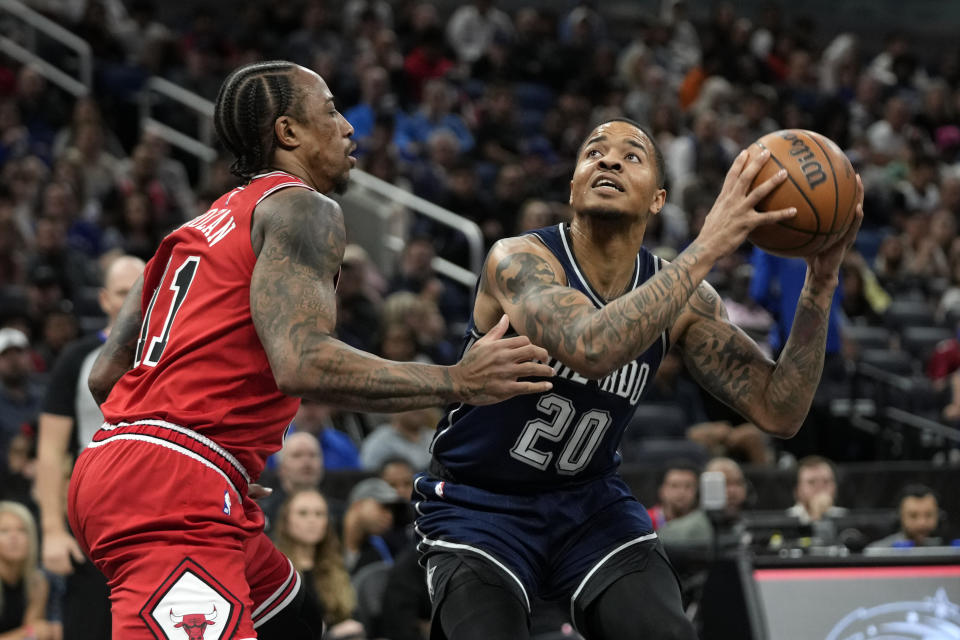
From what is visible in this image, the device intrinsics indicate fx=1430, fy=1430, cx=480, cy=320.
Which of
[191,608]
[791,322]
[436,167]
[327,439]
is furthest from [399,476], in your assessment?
[436,167]

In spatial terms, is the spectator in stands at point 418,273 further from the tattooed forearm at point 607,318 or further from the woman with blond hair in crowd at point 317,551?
the tattooed forearm at point 607,318

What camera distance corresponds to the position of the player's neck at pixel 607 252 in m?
→ 4.29

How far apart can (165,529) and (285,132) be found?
43.2 inches

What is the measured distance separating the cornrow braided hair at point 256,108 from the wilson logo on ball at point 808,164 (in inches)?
54.6

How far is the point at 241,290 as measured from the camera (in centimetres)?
362

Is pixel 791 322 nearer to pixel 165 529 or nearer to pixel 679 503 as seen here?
pixel 679 503

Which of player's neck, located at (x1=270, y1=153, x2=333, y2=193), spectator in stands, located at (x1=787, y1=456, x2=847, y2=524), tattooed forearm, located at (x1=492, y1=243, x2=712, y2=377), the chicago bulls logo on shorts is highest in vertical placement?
player's neck, located at (x1=270, y1=153, x2=333, y2=193)

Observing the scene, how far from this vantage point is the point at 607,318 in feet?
12.5

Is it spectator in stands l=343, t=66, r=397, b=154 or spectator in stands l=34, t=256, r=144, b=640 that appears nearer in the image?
spectator in stands l=34, t=256, r=144, b=640

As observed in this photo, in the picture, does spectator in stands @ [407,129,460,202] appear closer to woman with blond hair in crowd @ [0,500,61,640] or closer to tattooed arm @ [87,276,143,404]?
woman with blond hair in crowd @ [0,500,61,640]

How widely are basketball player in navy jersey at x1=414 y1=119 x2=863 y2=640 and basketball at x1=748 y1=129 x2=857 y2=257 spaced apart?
2.1 inches

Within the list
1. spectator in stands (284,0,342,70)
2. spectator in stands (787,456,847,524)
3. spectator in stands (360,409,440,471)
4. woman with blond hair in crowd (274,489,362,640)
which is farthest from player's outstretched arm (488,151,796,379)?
spectator in stands (284,0,342,70)

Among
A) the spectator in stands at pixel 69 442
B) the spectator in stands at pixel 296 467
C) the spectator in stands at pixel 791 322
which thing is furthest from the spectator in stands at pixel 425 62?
the spectator in stands at pixel 69 442

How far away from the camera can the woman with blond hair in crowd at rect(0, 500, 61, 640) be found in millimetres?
7246
